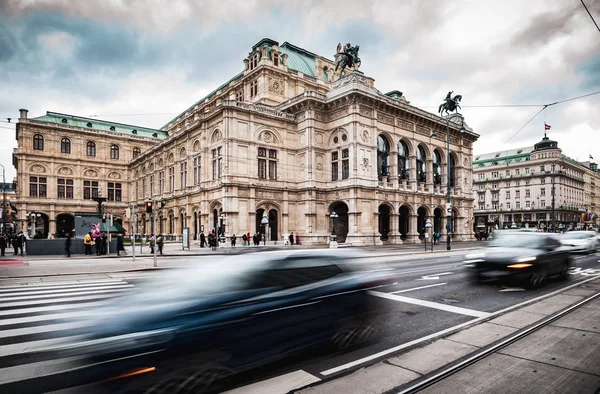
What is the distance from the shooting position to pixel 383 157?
41.4 m

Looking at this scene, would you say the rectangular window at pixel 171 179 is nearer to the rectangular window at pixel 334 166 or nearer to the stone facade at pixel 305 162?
the stone facade at pixel 305 162

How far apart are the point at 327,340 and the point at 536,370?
2892 mm

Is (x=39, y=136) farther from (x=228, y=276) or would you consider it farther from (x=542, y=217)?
(x=542, y=217)

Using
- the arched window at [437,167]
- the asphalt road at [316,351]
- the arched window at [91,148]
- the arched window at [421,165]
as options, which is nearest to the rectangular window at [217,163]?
the asphalt road at [316,351]

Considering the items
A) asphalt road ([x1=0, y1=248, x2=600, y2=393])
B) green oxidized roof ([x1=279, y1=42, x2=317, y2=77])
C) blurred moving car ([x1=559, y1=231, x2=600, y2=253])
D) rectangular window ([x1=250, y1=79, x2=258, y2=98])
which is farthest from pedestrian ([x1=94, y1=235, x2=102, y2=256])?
green oxidized roof ([x1=279, y1=42, x2=317, y2=77])

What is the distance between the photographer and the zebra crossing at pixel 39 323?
461 cm

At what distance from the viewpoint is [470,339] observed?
5.84m

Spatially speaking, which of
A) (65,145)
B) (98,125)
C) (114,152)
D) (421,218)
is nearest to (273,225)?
(421,218)

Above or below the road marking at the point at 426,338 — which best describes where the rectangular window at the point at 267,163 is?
above

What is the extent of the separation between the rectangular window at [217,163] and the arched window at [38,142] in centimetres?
4045

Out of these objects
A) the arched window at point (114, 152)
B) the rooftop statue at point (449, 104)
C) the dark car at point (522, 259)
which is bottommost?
the dark car at point (522, 259)

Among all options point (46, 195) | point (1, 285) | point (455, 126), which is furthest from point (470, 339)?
point (46, 195)

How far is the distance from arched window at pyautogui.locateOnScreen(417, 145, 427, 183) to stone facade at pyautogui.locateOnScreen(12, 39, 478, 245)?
147 mm

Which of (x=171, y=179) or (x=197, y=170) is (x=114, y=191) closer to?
(x=171, y=179)
